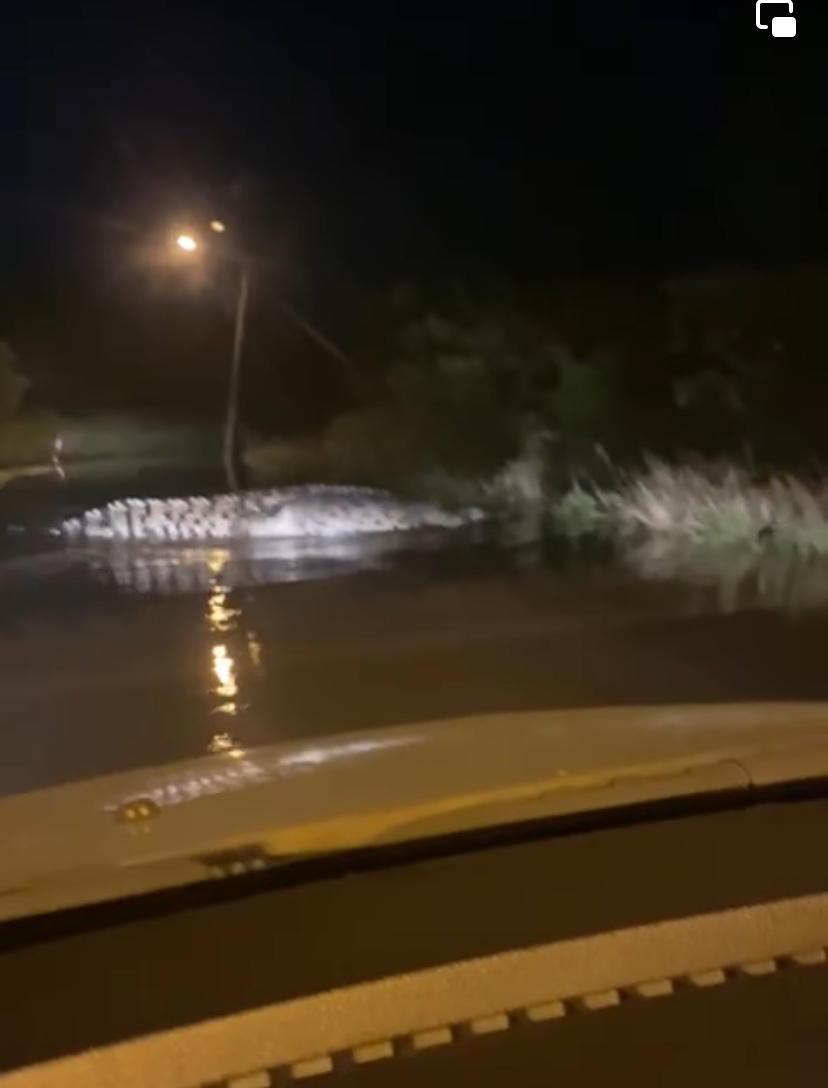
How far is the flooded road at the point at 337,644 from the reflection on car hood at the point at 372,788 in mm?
567

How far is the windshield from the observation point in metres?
2.16

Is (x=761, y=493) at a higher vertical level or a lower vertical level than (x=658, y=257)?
lower

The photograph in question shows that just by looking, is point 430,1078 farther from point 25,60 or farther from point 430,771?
point 25,60

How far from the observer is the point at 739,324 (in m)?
2.50

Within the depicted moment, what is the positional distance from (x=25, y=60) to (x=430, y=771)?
1.57 m

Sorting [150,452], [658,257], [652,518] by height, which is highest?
[658,257]

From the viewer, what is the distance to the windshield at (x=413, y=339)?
2156 millimetres

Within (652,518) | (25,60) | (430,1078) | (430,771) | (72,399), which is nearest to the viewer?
(430,1078)

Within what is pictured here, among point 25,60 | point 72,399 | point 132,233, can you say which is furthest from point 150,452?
point 25,60

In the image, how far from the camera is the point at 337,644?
1986 millimetres

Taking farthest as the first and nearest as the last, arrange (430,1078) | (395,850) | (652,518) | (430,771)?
(652,518)
(430,771)
(395,850)
(430,1078)

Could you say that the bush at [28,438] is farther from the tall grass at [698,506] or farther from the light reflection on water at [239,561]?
the tall grass at [698,506]

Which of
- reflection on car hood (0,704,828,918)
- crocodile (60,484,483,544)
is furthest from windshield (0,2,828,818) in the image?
reflection on car hood (0,704,828,918)

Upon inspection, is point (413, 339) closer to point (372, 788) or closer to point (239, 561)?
point (239, 561)
